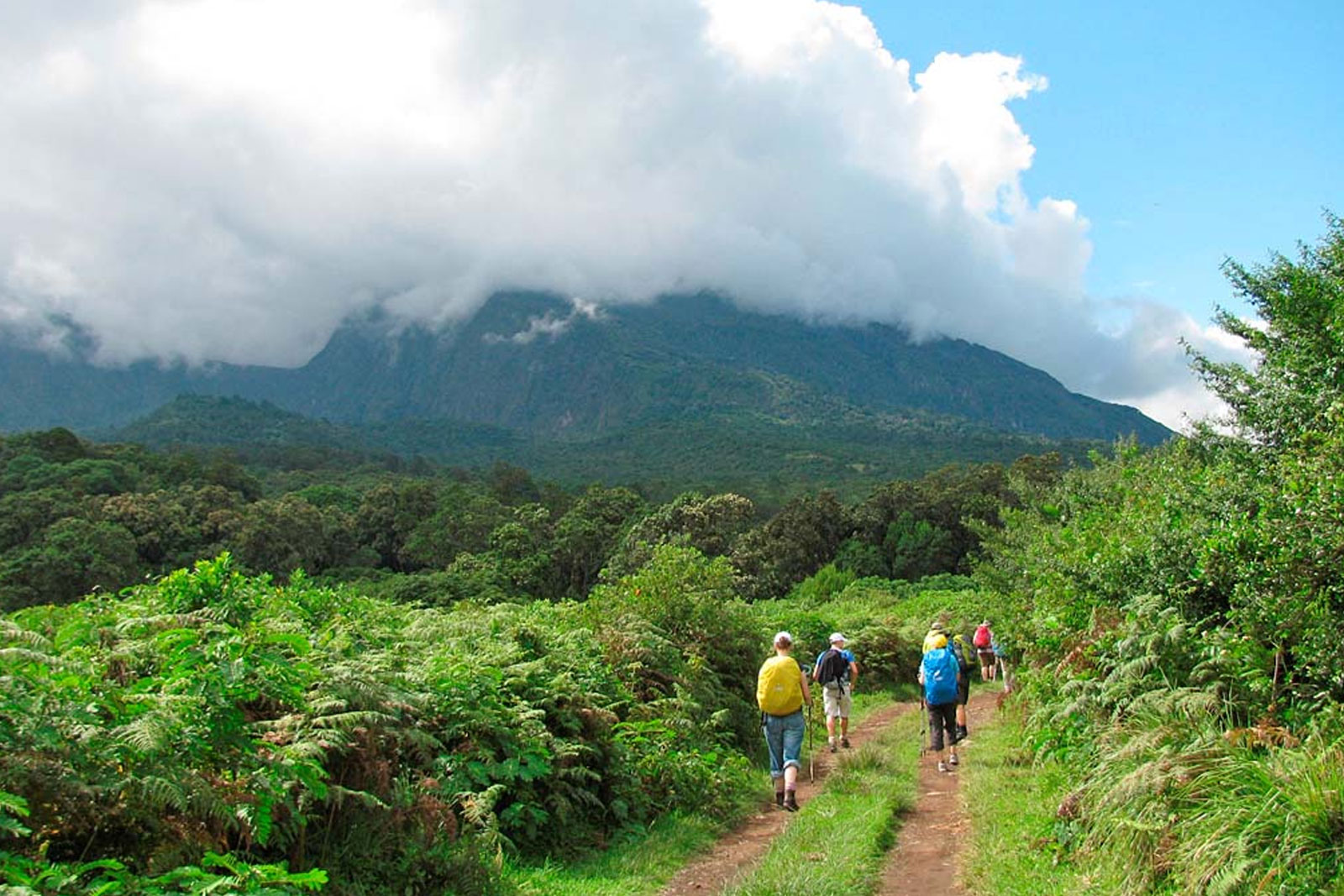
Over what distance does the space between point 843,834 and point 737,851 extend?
1006 millimetres

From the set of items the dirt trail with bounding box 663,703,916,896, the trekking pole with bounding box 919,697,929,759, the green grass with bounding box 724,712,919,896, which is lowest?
the trekking pole with bounding box 919,697,929,759

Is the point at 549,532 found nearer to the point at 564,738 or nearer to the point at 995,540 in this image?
the point at 995,540

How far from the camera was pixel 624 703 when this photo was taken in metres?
9.98

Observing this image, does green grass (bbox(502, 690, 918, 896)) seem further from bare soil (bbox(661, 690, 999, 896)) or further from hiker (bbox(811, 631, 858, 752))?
hiker (bbox(811, 631, 858, 752))

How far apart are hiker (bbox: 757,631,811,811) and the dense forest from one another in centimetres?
73

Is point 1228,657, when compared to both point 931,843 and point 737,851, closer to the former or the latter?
point 931,843

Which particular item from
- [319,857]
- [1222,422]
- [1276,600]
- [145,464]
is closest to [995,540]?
[1222,422]

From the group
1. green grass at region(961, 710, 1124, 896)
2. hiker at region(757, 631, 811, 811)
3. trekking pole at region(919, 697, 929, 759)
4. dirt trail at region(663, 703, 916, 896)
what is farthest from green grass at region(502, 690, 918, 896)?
trekking pole at region(919, 697, 929, 759)

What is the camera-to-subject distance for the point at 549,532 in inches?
2576

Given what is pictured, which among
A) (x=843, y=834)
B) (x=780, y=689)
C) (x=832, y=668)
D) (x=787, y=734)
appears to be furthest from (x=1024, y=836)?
(x=832, y=668)

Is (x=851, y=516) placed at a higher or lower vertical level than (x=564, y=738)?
higher

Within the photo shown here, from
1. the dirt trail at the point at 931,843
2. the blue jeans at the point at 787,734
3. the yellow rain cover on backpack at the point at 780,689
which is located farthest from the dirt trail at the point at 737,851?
the dirt trail at the point at 931,843

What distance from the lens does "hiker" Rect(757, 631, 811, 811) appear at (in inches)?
371

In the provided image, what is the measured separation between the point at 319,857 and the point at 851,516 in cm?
6148
